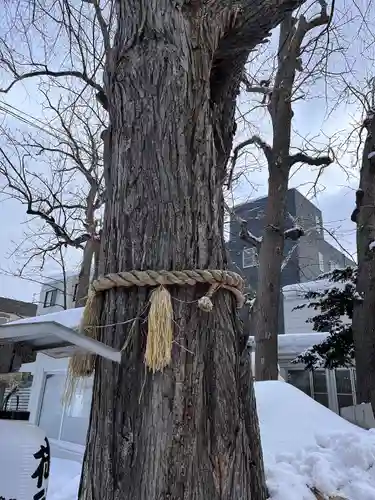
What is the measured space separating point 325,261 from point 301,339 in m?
6.19

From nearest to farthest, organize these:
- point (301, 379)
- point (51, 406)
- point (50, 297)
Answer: point (51, 406) < point (301, 379) < point (50, 297)

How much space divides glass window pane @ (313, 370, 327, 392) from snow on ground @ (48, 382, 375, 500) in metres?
7.20

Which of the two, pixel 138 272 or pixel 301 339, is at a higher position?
pixel 301 339

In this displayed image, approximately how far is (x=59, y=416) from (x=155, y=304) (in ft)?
20.0

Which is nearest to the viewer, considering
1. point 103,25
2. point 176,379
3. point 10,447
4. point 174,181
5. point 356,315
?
point 10,447

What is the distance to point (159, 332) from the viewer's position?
4.11ft

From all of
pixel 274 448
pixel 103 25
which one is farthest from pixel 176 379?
pixel 103 25

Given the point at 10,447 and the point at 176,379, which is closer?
the point at 10,447

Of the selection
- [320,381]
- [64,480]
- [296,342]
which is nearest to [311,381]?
[320,381]

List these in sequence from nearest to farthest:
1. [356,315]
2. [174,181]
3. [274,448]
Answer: [174,181] → [274,448] → [356,315]

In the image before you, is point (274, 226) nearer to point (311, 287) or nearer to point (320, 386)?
point (311, 287)

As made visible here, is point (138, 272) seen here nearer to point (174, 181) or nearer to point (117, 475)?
point (174, 181)

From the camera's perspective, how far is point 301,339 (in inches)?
426

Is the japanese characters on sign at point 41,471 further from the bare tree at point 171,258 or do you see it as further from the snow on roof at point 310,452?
the snow on roof at point 310,452
